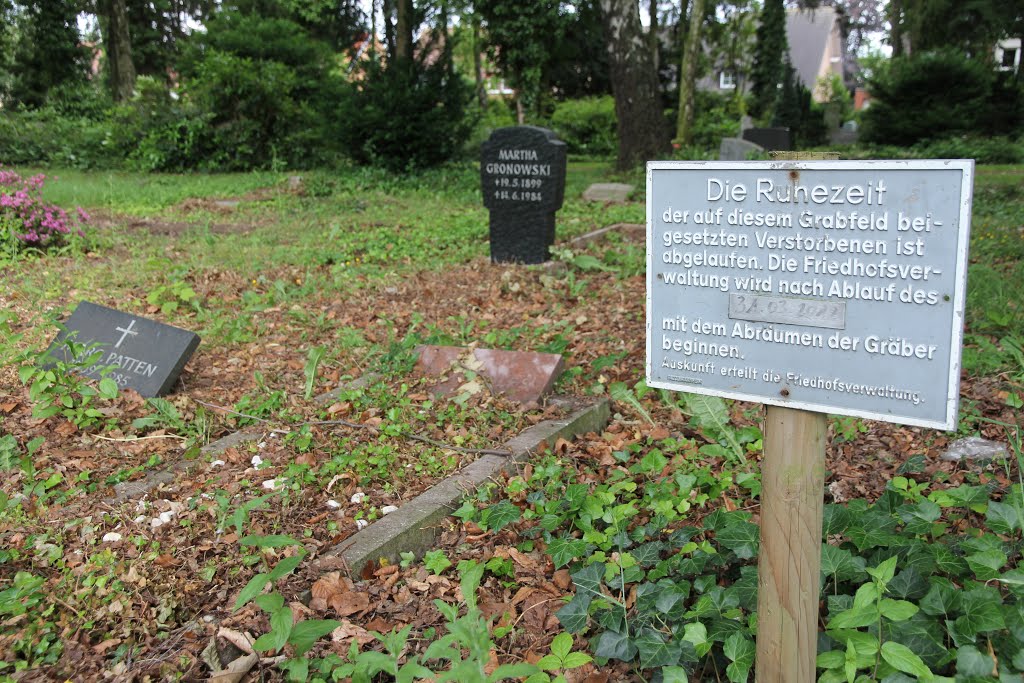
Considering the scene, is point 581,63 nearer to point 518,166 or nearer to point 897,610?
point 518,166

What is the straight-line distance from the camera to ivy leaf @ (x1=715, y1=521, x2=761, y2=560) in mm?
2502

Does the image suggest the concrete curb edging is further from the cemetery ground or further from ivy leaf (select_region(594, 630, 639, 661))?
ivy leaf (select_region(594, 630, 639, 661))

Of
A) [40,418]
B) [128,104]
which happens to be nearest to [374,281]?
[40,418]

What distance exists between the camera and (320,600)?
8.79 feet

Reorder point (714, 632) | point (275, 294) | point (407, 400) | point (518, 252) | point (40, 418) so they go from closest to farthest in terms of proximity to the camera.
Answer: point (714, 632) < point (40, 418) < point (407, 400) < point (275, 294) < point (518, 252)

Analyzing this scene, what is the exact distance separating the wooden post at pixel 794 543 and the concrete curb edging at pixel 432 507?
1412mm

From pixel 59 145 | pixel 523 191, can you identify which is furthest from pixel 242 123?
pixel 523 191

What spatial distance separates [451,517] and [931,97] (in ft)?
69.5

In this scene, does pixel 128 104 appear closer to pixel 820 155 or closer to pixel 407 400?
pixel 407 400

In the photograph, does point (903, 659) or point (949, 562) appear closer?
point (903, 659)

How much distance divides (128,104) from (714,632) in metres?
20.5

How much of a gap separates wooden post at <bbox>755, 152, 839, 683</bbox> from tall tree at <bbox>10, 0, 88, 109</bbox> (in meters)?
27.7

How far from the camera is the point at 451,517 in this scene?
10.6 ft

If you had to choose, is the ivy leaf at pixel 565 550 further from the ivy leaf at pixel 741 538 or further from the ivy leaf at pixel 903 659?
the ivy leaf at pixel 903 659
